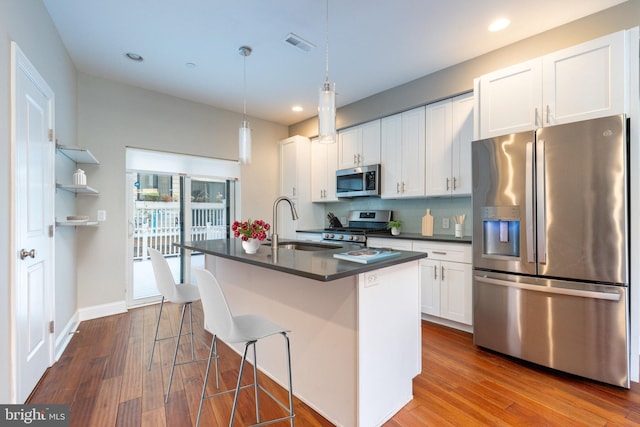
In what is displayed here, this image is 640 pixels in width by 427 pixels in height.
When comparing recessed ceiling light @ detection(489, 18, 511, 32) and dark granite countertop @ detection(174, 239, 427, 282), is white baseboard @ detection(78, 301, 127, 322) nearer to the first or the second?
dark granite countertop @ detection(174, 239, 427, 282)

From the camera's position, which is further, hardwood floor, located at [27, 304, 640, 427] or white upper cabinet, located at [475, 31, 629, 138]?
white upper cabinet, located at [475, 31, 629, 138]

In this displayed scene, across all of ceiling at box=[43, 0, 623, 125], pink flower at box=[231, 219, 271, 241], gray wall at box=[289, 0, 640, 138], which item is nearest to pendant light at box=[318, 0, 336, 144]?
pink flower at box=[231, 219, 271, 241]

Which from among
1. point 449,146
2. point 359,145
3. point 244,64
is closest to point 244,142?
point 244,64

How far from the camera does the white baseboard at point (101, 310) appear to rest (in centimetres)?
346

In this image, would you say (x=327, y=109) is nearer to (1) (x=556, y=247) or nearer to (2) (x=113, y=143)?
(1) (x=556, y=247)

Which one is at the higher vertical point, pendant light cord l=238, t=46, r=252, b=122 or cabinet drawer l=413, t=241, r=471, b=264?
pendant light cord l=238, t=46, r=252, b=122

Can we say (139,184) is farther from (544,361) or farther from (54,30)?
(544,361)

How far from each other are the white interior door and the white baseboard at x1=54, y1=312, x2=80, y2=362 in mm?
205

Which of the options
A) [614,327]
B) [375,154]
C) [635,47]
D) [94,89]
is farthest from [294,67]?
[614,327]

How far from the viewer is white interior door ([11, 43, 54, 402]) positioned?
5.92 ft

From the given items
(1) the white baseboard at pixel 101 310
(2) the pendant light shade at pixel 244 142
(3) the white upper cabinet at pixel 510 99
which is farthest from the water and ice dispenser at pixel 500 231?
(1) the white baseboard at pixel 101 310

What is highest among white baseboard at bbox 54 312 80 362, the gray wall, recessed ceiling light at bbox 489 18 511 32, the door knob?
recessed ceiling light at bbox 489 18 511 32

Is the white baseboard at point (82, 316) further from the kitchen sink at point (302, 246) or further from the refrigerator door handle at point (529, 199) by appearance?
the refrigerator door handle at point (529, 199)

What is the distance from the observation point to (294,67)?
3.38 meters
